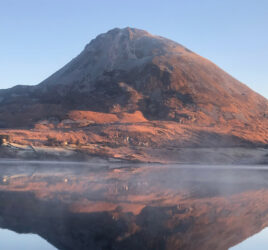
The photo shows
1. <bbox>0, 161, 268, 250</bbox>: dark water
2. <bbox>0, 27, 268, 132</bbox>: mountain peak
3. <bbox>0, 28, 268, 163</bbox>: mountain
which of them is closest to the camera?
<bbox>0, 161, 268, 250</bbox>: dark water

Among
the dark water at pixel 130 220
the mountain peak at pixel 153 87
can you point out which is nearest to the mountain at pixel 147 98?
the mountain peak at pixel 153 87

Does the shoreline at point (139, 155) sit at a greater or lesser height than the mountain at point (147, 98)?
lesser

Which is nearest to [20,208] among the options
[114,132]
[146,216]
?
[146,216]

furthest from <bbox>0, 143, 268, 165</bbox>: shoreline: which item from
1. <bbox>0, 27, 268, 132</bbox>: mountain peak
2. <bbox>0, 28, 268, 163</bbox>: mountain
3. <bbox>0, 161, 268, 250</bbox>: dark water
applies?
<bbox>0, 161, 268, 250</bbox>: dark water

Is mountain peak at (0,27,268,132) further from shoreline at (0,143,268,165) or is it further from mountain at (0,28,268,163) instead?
shoreline at (0,143,268,165)

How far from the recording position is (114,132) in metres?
34.8

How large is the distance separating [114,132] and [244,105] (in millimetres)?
24683

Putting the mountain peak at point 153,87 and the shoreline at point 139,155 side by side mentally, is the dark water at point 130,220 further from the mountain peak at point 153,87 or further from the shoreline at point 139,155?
the mountain peak at point 153,87

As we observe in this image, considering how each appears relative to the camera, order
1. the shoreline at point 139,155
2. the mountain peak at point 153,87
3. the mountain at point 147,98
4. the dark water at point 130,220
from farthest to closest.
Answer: the mountain peak at point 153,87, the mountain at point 147,98, the shoreline at point 139,155, the dark water at point 130,220

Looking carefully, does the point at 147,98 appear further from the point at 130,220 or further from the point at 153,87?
the point at 130,220

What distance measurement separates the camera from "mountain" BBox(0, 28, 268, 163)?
39219 mm

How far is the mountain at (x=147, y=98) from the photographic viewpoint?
1544 inches

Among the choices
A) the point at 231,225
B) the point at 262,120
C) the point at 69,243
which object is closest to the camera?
the point at 69,243

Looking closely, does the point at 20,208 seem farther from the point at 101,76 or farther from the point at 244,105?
the point at 101,76
